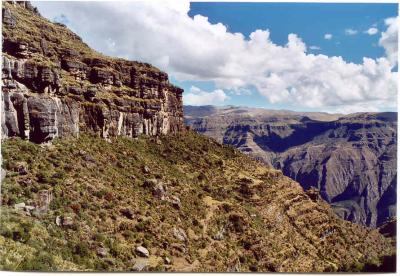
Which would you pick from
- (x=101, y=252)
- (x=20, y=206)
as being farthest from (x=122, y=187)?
(x=20, y=206)

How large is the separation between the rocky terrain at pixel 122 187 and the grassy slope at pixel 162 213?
0.10m

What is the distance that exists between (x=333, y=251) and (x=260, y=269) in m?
16.5

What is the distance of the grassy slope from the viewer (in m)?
24.6

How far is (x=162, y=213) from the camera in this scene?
3381cm

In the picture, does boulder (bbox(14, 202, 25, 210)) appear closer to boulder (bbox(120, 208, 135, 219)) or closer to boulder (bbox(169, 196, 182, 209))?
boulder (bbox(120, 208, 135, 219))

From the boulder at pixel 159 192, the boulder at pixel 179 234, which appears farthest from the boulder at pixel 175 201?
the boulder at pixel 179 234

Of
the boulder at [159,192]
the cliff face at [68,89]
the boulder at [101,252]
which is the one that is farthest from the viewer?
the boulder at [159,192]

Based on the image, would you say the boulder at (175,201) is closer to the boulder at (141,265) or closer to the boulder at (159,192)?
the boulder at (159,192)

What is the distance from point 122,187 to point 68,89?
32.1 ft

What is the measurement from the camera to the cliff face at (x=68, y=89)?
29562mm

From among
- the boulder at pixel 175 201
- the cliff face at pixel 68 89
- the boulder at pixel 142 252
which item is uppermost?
the cliff face at pixel 68 89

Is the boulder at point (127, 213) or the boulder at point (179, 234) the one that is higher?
the boulder at point (127, 213)

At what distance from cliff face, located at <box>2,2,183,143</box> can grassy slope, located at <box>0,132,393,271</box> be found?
1.45 metres

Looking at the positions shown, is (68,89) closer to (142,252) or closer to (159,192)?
(159,192)
